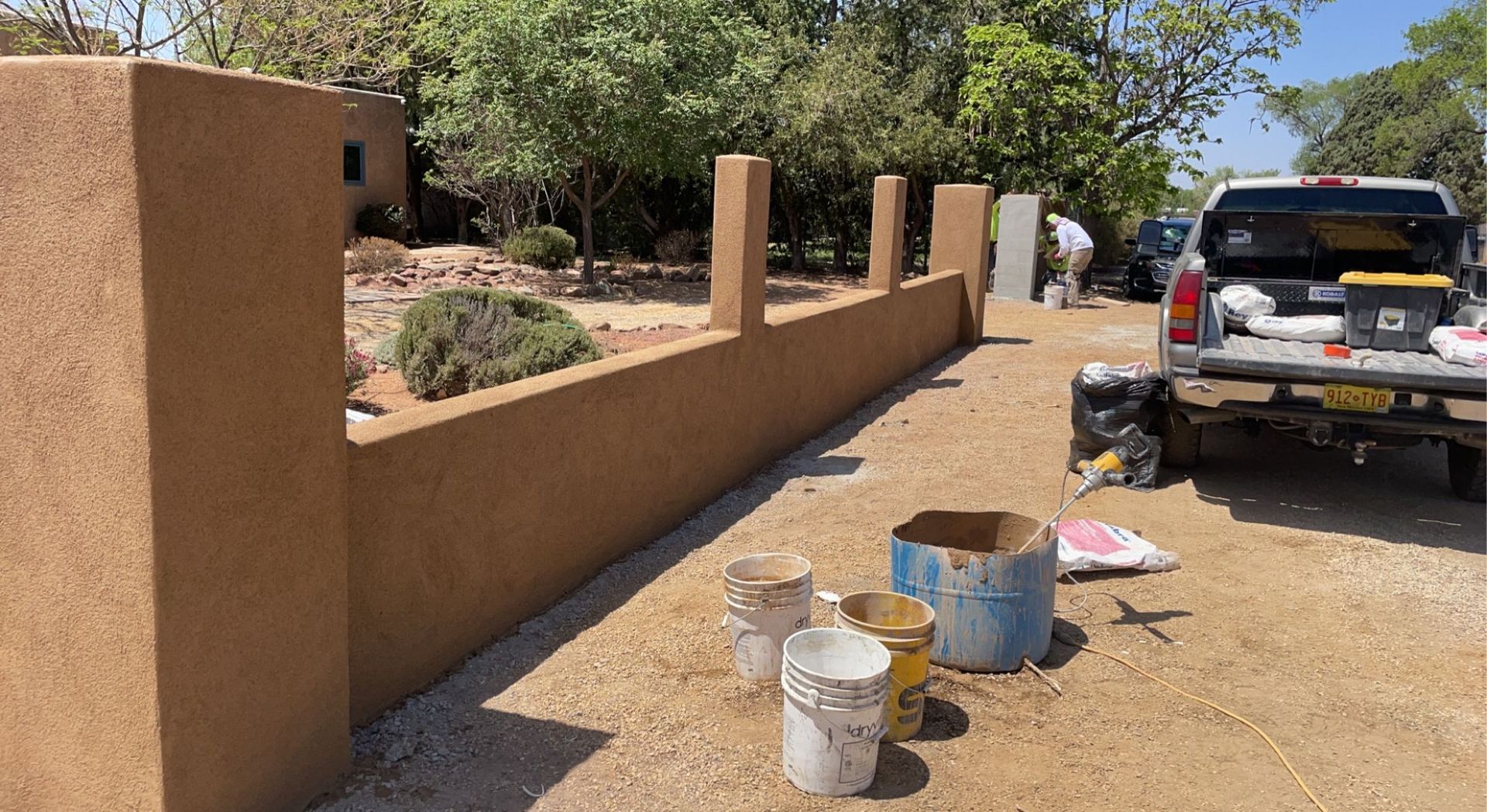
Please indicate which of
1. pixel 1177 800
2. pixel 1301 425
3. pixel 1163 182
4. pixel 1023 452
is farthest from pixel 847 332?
pixel 1163 182

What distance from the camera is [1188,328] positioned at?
688 centimetres

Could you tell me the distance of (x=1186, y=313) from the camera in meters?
6.89

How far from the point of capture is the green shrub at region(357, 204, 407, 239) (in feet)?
76.7

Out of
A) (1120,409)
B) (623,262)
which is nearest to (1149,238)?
(623,262)

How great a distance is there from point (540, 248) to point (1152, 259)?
464 inches

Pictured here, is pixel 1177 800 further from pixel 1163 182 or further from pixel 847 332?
pixel 1163 182

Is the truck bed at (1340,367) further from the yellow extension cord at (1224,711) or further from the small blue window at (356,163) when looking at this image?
the small blue window at (356,163)

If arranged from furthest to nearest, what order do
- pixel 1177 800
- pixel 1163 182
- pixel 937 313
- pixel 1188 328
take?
pixel 1163 182
pixel 937 313
pixel 1188 328
pixel 1177 800

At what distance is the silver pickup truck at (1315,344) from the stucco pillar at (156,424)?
5.32m

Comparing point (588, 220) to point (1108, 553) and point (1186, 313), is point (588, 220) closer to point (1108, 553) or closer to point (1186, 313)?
point (1186, 313)

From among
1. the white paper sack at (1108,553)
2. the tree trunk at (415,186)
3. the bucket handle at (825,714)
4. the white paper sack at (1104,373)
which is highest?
the tree trunk at (415,186)

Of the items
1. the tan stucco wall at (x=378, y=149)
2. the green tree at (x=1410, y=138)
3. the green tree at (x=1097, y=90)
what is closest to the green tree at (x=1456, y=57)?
the green tree at (x=1410, y=138)

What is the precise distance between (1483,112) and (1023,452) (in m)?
45.1

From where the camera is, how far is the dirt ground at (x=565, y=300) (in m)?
12.4
